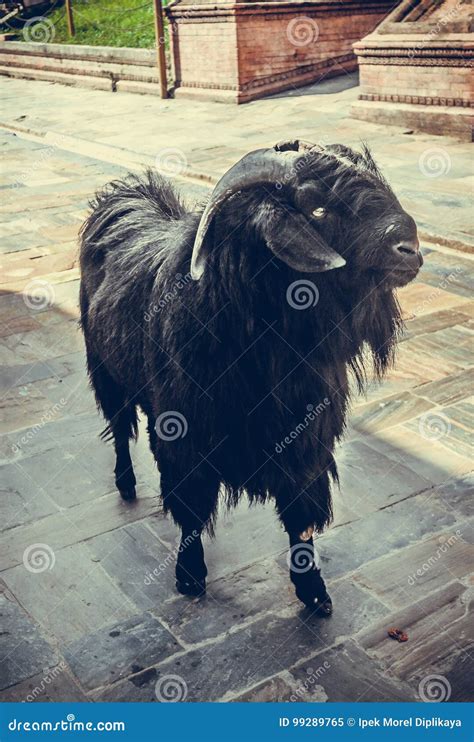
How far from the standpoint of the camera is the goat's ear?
10.6ft

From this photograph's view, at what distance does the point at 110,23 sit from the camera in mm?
25672

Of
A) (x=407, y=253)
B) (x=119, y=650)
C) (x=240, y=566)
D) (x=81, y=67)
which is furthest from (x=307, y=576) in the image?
(x=81, y=67)

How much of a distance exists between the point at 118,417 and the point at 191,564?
117 cm

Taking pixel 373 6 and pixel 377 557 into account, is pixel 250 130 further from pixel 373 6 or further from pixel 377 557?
pixel 377 557

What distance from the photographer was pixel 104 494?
520 cm

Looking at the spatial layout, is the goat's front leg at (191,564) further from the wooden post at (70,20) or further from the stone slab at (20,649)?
the wooden post at (70,20)

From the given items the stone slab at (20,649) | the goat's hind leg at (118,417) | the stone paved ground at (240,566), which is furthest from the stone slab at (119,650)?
the goat's hind leg at (118,417)

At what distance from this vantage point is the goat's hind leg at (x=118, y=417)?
199 inches

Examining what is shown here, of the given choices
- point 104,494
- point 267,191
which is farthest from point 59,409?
point 267,191

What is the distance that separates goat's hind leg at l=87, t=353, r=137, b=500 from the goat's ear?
197 cm

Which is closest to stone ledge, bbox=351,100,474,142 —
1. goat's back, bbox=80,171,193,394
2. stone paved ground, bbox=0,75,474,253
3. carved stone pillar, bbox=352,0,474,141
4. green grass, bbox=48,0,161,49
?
carved stone pillar, bbox=352,0,474,141

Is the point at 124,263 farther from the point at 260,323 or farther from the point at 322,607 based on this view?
the point at 322,607

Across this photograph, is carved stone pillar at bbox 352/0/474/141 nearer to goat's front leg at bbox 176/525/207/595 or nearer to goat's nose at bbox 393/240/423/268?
goat's front leg at bbox 176/525/207/595

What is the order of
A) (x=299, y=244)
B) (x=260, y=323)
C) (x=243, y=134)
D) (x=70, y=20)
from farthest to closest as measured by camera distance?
(x=70, y=20), (x=243, y=134), (x=260, y=323), (x=299, y=244)
